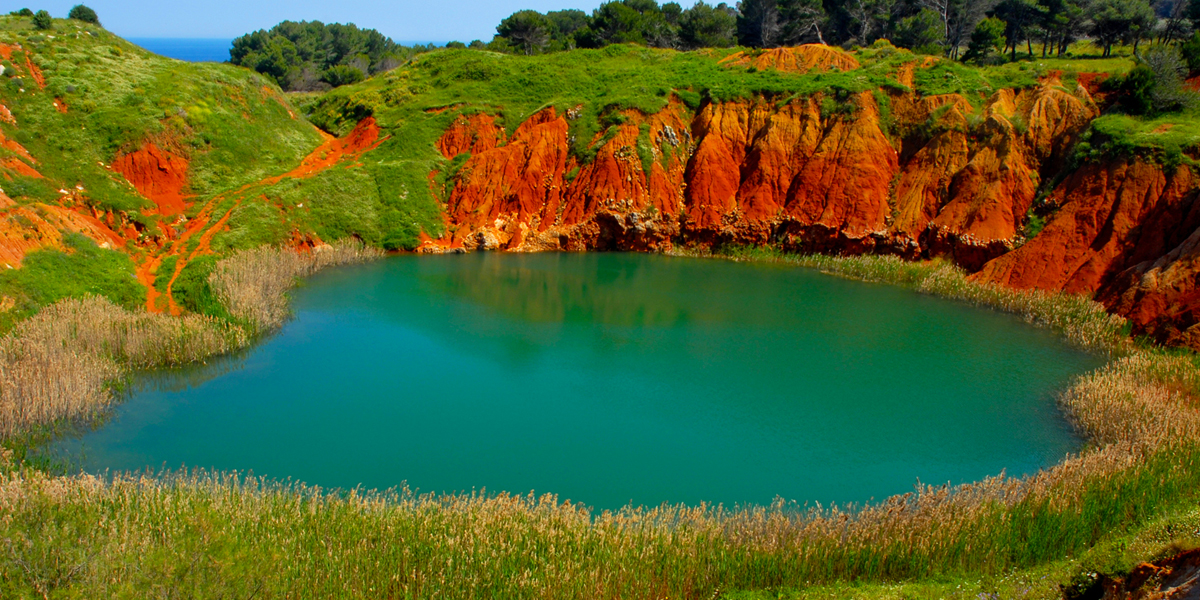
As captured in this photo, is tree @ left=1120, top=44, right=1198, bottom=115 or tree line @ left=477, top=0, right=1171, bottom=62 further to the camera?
tree line @ left=477, top=0, right=1171, bottom=62

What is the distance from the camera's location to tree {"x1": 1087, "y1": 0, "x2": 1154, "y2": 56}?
36.5m

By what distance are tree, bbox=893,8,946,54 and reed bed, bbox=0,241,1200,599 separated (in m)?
40.0

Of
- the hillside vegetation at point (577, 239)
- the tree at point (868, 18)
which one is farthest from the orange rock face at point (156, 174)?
the tree at point (868, 18)

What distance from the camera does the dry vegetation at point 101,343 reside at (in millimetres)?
13461

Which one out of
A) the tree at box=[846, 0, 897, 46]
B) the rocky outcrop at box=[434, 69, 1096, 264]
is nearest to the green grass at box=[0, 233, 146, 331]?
the rocky outcrop at box=[434, 69, 1096, 264]

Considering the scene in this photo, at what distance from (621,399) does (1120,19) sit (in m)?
36.4

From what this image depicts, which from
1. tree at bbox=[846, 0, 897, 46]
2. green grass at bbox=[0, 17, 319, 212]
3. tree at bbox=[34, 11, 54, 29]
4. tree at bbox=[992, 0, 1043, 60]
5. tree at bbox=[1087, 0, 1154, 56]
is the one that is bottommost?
green grass at bbox=[0, 17, 319, 212]

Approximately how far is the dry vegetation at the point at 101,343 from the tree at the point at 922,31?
3978 cm

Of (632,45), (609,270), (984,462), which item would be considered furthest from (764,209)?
(984,462)

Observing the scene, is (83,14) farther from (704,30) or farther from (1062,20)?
(1062,20)

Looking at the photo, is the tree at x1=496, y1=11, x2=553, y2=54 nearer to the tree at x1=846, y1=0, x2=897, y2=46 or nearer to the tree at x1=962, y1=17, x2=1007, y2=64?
the tree at x1=846, y1=0, x2=897, y2=46

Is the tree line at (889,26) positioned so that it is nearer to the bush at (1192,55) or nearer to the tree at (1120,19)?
the tree at (1120,19)

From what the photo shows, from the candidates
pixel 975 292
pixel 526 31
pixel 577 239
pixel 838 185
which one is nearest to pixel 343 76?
pixel 526 31

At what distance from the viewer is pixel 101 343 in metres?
16.8
